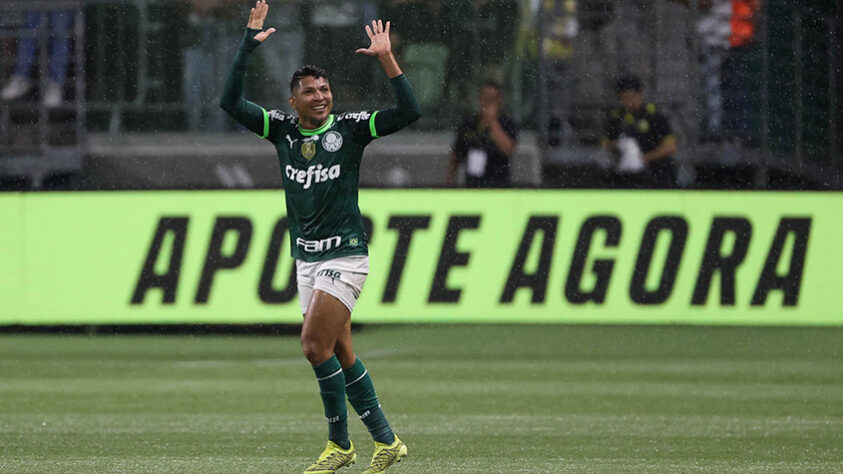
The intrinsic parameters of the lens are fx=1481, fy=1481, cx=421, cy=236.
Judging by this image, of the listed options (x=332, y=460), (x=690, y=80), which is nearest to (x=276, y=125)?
(x=332, y=460)

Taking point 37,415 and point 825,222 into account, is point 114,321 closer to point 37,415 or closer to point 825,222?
point 37,415

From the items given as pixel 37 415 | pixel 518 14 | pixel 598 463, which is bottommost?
pixel 37 415

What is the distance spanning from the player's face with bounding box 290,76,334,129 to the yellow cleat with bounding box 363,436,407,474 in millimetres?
1440

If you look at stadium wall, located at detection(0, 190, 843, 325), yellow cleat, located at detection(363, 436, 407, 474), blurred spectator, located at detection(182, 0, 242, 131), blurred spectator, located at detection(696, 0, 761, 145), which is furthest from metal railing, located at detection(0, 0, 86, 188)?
yellow cleat, located at detection(363, 436, 407, 474)

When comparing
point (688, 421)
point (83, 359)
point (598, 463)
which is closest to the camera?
point (598, 463)

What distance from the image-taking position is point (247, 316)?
1141 centimetres

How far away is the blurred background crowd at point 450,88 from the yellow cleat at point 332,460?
6194mm

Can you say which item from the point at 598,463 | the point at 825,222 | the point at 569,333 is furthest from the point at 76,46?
the point at 598,463

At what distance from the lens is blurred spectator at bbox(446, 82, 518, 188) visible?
40.5 ft

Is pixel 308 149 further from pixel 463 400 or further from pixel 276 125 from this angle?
pixel 463 400

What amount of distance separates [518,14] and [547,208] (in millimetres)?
2177

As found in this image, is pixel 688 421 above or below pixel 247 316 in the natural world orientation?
above

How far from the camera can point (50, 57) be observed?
1262 centimetres

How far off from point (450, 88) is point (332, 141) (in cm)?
638
